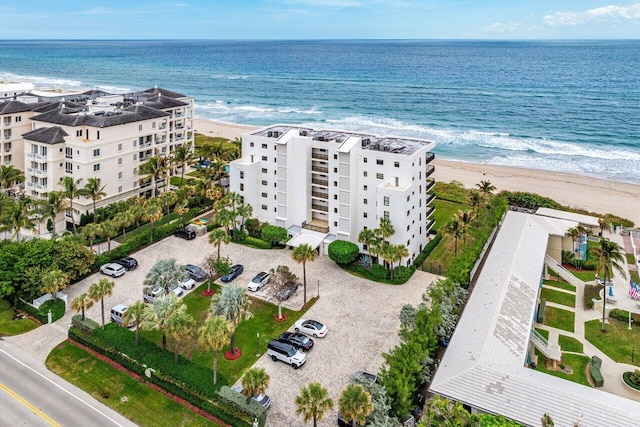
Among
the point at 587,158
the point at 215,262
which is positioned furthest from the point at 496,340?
the point at 587,158

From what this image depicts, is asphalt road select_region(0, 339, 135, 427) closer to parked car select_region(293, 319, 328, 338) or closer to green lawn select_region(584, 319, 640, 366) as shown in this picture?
parked car select_region(293, 319, 328, 338)

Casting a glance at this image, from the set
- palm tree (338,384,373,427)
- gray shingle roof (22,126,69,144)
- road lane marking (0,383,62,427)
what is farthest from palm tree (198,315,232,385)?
gray shingle roof (22,126,69,144)

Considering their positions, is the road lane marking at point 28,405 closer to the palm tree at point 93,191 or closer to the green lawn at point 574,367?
the palm tree at point 93,191

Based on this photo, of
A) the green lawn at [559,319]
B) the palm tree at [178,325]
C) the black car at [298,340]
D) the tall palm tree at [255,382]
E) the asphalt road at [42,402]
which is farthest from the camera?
the green lawn at [559,319]

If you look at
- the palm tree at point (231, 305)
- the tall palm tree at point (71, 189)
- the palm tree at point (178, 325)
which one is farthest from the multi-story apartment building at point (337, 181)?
the palm tree at point (178, 325)

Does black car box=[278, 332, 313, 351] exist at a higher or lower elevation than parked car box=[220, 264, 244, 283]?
lower

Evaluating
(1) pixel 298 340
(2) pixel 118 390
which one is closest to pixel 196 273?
(1) pixel 298 340
